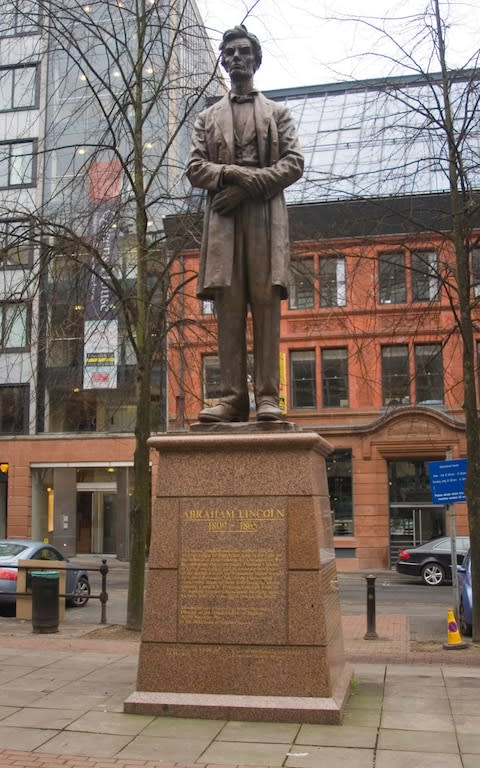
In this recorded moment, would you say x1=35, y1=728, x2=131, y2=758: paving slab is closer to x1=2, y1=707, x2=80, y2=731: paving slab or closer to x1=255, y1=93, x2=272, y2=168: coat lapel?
x1=2, y1=707, x2=80, y2=731: paving slab

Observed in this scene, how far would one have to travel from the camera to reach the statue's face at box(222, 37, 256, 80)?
7.27m

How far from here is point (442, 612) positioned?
16906 mm

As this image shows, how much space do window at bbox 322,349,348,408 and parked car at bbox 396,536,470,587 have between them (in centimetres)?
862

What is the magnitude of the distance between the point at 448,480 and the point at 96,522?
75.9ft

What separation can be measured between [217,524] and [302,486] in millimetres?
764

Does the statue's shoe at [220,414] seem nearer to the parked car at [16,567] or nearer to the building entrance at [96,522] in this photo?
the parked car at [16,567]

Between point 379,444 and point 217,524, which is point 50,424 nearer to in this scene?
point 379,444

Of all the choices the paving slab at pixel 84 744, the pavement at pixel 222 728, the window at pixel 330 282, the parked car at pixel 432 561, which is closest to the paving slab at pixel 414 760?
the pavement at pixel 222 728

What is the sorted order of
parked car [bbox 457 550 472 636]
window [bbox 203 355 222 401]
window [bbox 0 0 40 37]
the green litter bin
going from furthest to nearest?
window [bbox 203 355 222 401], parked car [bbox 457 550 472 636], the green litter bin, window [bbox 0 0 40 37]

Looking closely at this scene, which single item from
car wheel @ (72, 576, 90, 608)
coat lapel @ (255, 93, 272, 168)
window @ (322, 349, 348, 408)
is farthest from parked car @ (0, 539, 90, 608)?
window @ (322, 349, 348, 408)

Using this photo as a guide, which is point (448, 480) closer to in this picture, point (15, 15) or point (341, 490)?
point (15, 15)

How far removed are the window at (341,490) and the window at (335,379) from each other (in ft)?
6.45

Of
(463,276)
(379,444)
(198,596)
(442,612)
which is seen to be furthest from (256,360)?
(379,444)

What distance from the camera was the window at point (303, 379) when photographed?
31.4 m
